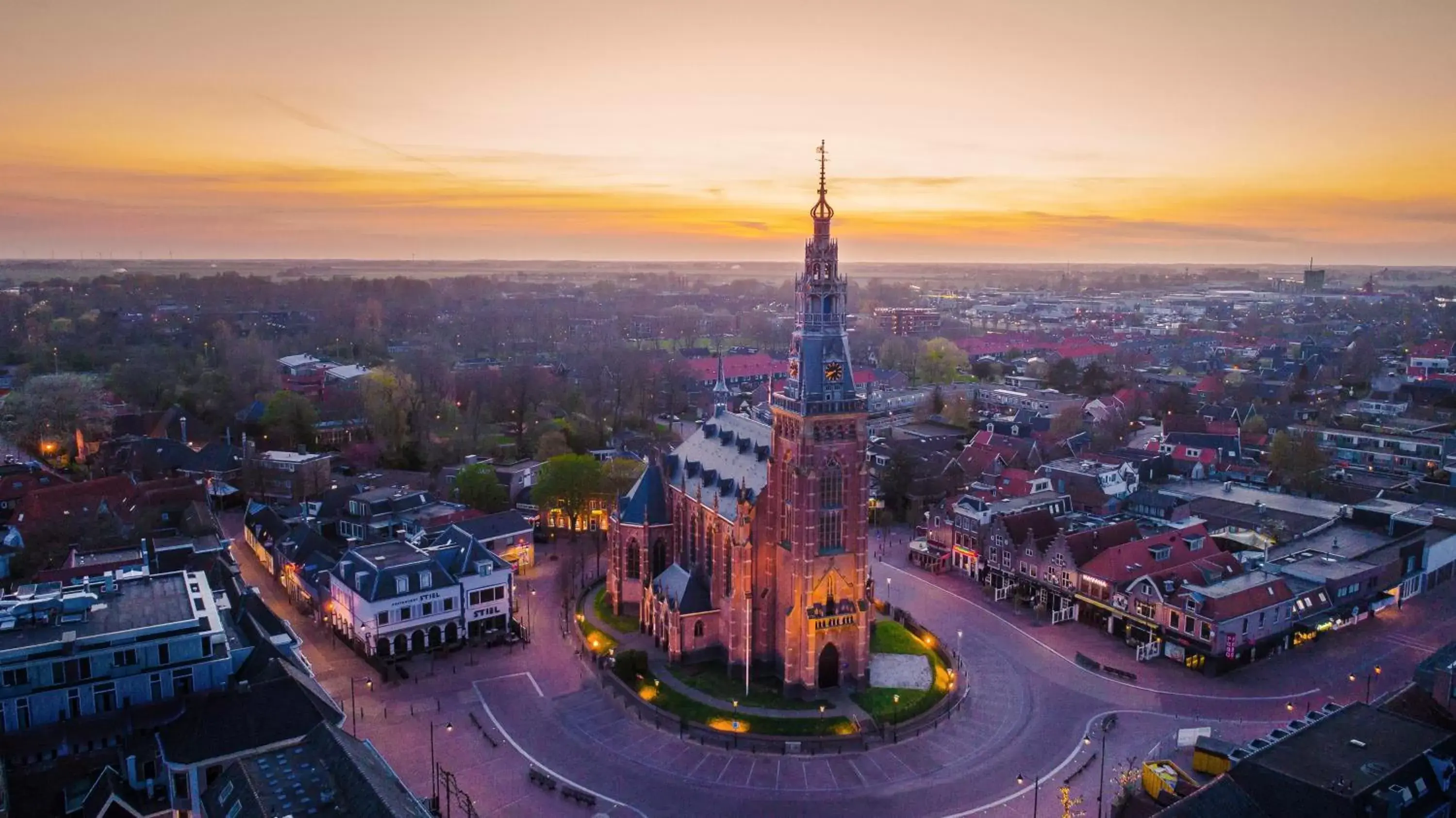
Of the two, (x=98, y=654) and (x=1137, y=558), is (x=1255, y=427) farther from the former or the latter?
(x=98, y=654)

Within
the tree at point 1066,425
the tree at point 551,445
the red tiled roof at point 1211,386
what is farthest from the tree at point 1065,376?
the tree at point 551,445

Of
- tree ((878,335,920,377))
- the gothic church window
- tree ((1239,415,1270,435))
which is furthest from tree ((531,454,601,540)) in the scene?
tree ((878,335,920,377))

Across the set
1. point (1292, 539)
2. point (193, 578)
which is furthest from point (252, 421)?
point (1292, 539)

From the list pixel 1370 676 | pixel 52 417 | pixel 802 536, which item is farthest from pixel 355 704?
pixel 52 417

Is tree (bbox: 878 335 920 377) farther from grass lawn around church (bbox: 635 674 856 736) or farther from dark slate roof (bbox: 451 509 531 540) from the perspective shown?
grass lawn around church (bbox: 635 674 856 736)

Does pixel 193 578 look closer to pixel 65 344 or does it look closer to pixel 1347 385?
pixel 65 344
